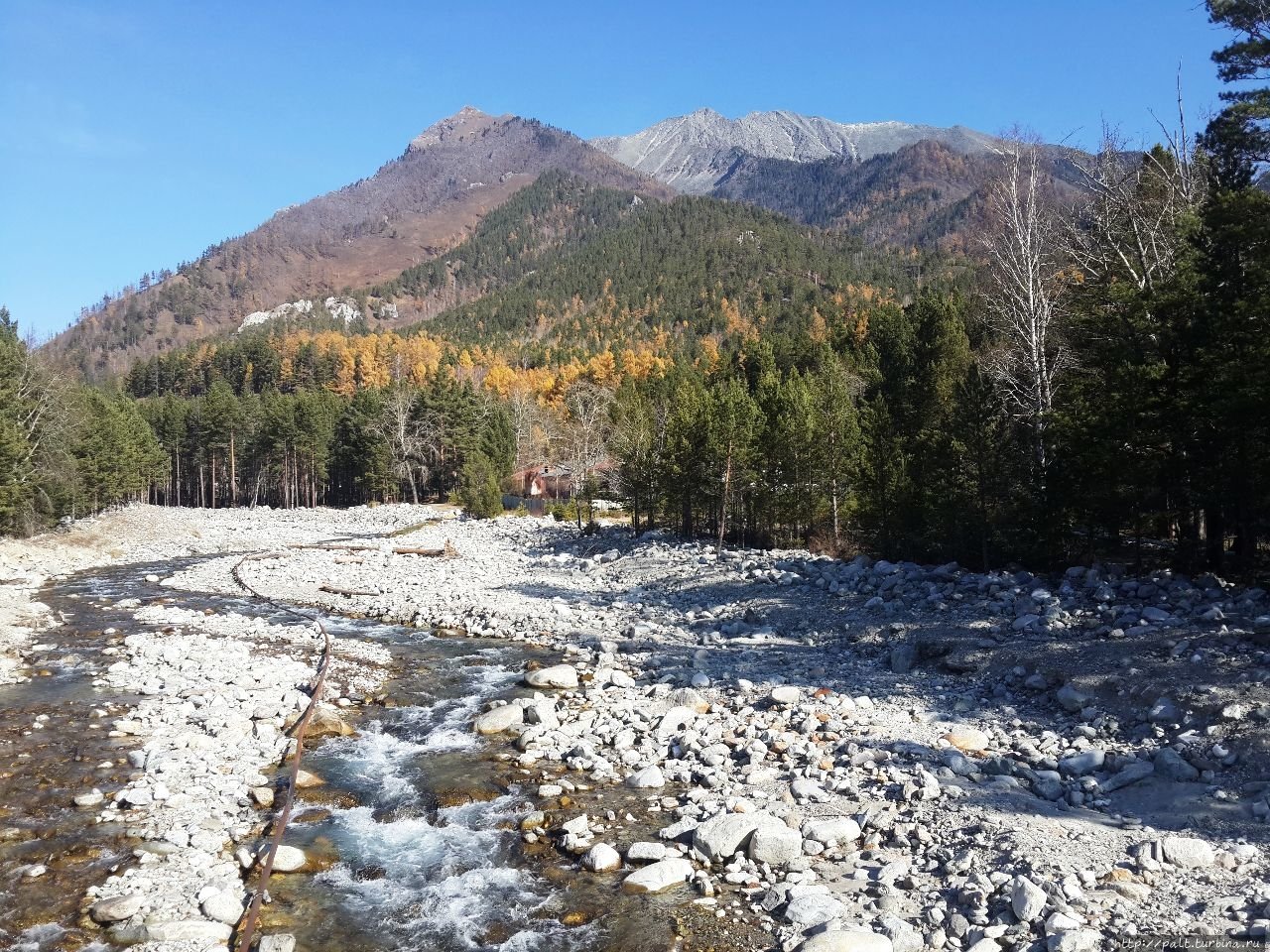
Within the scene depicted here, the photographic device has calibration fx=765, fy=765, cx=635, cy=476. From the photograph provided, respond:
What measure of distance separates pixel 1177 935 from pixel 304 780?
10119 mm

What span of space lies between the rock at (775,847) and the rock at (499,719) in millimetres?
5914

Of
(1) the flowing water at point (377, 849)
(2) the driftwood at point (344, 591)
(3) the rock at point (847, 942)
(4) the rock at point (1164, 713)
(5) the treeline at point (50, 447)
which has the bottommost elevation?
(1) the flowing water at point (377, 849)

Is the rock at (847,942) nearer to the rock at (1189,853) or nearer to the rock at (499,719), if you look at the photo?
the rock at (1189,853)

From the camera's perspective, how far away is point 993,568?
2109 cm

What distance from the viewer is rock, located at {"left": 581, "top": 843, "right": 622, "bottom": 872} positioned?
841 centimetres

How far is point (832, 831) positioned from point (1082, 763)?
12.4 feet

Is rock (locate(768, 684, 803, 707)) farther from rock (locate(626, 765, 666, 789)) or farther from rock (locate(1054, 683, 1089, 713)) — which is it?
rock (locate(1054, 683, 1089, 713))

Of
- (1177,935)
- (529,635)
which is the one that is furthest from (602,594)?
(1177,935)

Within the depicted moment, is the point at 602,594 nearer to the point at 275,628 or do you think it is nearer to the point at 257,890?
the point at 275,628

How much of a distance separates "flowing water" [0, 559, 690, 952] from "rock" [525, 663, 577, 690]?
1.51m

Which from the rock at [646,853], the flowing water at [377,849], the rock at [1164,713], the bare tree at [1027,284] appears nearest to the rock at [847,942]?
the flowing water at [377,849]

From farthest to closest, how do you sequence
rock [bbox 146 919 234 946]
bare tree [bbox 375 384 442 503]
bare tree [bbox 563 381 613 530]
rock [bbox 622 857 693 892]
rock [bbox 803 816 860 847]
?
bare tree [bbox 375 384 442 503] → bare tree [bbox 563 381 613 530] → rock [bbox 803 816 860 847] → rock [bbox 622 857 693 892] → rock [bbox 146 919 234 946]

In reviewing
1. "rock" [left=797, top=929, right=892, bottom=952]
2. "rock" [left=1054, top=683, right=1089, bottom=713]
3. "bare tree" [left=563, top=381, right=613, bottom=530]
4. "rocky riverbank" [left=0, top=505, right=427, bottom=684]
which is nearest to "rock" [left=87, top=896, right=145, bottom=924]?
"rock" [left=797, top=929, right=892, bottom=952]

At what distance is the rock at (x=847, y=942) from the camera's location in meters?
6.52
